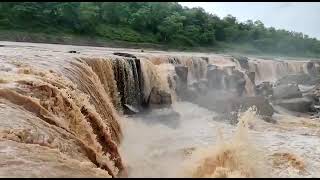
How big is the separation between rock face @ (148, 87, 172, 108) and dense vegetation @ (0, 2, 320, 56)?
21.2 metres

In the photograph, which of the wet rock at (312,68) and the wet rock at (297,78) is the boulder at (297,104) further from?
the wet rock at (312,68)

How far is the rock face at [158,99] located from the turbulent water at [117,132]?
0.30 meters

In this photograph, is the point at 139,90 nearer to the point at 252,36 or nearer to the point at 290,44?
the point at 252,36

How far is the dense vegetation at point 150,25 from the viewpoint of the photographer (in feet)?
122

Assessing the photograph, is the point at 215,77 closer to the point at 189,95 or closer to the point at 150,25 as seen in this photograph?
the point at 189,95

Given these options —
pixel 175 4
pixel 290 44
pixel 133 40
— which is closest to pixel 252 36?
pixel 290 44

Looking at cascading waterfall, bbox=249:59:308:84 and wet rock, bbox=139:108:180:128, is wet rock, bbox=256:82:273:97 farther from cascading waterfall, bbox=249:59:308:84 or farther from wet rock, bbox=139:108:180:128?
wet rock, bbox=139:108:180:128

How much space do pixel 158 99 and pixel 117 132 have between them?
5.14 meters

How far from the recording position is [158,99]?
1576cm

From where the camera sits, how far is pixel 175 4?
61.6 meters

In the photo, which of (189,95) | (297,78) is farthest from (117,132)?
(297,78)

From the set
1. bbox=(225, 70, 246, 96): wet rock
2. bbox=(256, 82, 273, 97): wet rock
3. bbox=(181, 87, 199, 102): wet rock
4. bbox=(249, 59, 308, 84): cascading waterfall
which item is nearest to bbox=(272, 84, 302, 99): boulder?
bbox=(256, 82, 273, 97): wet rock

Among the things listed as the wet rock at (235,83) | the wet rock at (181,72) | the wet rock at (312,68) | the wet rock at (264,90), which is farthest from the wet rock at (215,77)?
the wet rock at (312,68)

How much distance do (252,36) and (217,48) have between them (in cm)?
1287
